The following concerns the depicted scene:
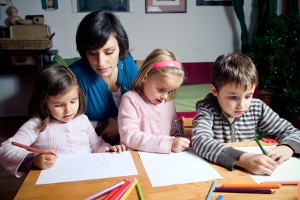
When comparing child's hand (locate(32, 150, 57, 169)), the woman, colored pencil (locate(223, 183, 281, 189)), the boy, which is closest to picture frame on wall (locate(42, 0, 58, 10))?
the woman

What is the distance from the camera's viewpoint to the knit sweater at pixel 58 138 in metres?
0.92

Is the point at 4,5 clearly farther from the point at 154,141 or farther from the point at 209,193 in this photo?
the point at 209,193

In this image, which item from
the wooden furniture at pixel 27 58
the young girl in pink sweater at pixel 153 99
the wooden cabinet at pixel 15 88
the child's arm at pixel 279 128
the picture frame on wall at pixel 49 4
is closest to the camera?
the child's arm at pixel 279 128

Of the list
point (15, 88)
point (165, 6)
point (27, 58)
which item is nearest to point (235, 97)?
point (27, 58)

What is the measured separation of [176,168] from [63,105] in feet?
1.65

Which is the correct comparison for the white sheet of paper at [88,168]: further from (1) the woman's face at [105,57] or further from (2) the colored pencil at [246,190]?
(1) the woman's face at [105,57]

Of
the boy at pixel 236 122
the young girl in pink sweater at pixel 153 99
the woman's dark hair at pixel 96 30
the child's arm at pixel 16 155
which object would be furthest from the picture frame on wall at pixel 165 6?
the child's arm at pixel 16 155

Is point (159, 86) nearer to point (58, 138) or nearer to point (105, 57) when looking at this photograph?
point (105, 57)

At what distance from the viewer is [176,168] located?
808 millimetres

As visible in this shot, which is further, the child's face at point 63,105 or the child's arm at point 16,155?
the child's face at point 63,105

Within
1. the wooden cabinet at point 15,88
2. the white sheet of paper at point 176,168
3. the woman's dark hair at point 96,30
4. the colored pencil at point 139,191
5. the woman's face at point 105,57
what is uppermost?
the woman's dark hair at point 96,30

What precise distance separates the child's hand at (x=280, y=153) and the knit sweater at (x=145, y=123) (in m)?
0.33

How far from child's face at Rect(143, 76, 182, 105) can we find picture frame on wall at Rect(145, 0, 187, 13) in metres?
2.30

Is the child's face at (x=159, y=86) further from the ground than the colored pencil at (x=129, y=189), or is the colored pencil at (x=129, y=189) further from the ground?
the child's face at (x=159, y=86)
